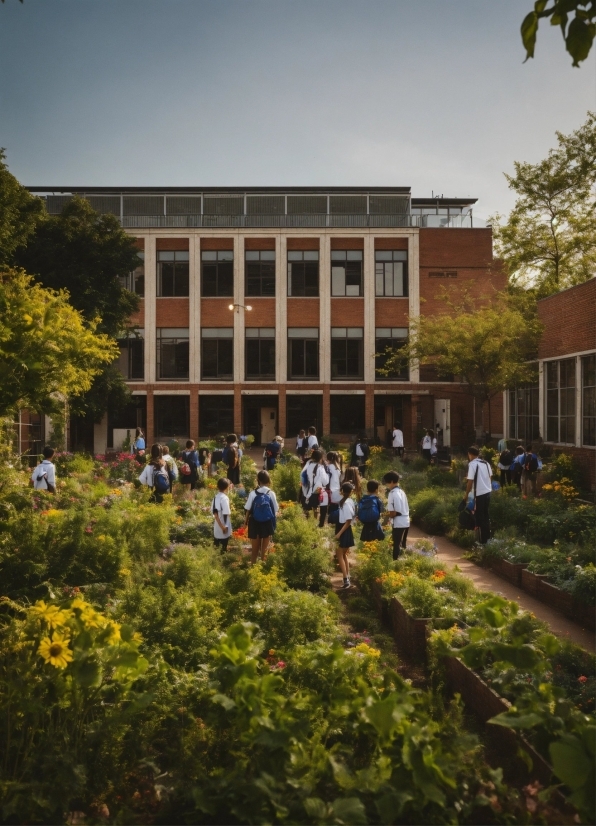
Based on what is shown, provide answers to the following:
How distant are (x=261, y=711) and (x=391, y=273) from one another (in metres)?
39.8

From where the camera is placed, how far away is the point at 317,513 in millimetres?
15562

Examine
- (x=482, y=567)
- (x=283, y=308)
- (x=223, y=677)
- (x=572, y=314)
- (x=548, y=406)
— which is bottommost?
(x=482, y=567)

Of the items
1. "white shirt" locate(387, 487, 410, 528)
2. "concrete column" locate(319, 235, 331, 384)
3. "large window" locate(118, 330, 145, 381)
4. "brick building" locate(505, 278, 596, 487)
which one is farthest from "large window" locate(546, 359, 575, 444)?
"large window" locate(118, 330, 145, 381)

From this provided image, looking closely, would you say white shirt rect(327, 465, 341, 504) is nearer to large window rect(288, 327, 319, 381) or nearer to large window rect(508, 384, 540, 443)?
large window rect(508, 384, 540, 443)

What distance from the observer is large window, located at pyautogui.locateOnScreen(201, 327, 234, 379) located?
41.8 meters

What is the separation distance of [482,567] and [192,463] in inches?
320

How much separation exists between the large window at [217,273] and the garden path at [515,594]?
1147 inches

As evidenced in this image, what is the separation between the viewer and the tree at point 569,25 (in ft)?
10.0

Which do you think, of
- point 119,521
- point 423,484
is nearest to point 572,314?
point 423,484

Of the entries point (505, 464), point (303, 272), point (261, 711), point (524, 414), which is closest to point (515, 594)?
point (261, 711)

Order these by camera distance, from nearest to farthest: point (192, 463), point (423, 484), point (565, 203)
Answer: point (192, 463) → point (423, 484) → point (565, 203)

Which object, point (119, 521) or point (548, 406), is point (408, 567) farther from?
point (548, 406)

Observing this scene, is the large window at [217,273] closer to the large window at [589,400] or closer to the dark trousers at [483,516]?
the large window at [589,400]

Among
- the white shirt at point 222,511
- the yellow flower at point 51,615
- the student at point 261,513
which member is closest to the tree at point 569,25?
the yellow flower at point 51,615
